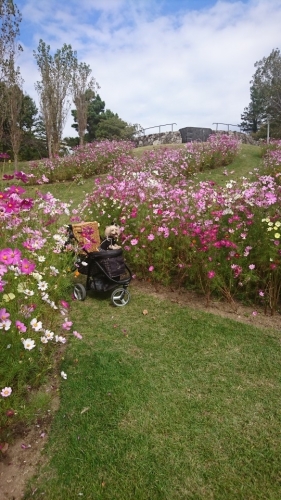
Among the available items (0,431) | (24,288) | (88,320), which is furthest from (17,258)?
(88,320)

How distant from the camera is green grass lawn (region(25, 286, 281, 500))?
1.88 metres

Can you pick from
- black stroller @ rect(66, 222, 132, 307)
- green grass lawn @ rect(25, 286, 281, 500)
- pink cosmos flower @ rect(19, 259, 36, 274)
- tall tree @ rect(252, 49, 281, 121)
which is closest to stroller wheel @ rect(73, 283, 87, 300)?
black stroller @ rect(66, 222, 132, 307)

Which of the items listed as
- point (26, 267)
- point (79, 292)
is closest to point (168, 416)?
point (26, 267)

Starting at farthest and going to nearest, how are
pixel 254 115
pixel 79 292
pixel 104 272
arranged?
pixel 254 115 → pixel 79 292 → pixel 104 272

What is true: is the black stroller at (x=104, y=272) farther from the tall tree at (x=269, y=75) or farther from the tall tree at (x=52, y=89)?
the tall tree at (x=269, y=75)

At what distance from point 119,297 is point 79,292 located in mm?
558

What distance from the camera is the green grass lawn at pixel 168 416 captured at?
1.88 metres

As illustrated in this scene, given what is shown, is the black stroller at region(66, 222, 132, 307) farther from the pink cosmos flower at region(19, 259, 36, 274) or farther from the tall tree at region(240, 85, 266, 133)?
the tall tree at region(240, 85, 266, 133)

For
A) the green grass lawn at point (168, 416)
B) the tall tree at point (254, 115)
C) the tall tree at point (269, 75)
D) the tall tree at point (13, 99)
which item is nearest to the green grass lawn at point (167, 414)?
the green grass lawn at point (168, 416)

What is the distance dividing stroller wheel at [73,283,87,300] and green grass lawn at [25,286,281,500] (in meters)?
0.64

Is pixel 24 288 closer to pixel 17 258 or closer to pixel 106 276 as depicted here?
pixel 17 258

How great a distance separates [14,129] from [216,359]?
1289cm

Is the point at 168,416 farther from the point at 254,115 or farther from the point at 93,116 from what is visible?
the point at 254,115

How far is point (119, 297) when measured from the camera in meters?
3.87
